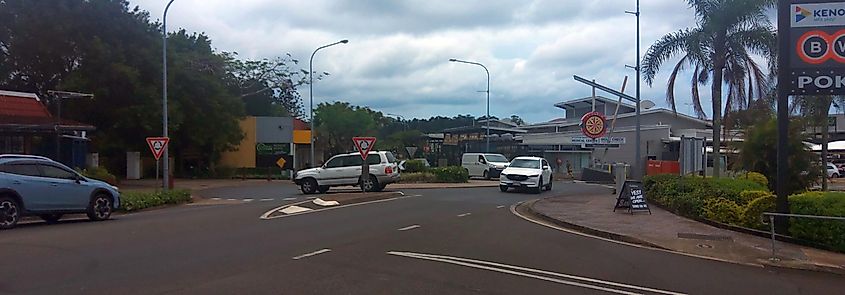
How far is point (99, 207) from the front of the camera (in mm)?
19047

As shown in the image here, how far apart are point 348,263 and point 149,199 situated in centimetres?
1533

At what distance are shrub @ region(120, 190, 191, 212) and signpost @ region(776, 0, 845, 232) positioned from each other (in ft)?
56.6

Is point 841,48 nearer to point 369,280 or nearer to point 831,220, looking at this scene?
point 831,220

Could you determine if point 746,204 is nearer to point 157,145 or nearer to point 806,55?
point 806,55

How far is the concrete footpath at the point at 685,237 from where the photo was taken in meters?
12.7

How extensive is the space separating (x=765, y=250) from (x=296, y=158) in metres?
51.1

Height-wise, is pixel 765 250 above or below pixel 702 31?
below

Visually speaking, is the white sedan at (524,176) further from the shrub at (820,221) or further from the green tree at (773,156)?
the shrub at (820,221)

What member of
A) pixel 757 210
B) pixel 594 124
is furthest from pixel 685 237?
pixel 594 124

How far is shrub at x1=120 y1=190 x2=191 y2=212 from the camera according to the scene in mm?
23234

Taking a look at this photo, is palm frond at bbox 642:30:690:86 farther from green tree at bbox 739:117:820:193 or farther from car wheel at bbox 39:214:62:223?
car wheel at bbox 39:214:62:223

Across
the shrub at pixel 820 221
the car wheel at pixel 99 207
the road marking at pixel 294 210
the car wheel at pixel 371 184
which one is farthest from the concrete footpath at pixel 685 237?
the car wheel at pixel 99 207

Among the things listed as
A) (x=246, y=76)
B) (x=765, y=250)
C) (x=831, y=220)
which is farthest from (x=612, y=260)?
(x=246, y=76)

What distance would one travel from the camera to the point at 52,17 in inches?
1497
